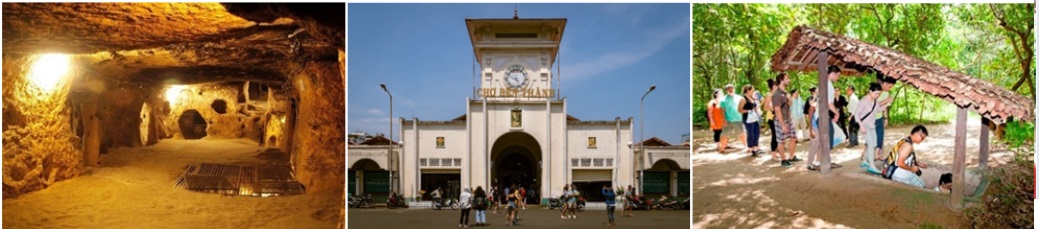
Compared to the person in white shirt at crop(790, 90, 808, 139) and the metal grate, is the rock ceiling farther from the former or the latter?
the person in white shirt at crop(790, 90, 808, 139)

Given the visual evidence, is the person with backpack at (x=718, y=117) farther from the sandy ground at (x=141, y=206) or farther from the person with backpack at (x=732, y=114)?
the sandy ground at (x=141, y=206)

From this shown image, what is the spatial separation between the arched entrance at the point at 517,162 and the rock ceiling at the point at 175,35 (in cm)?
177

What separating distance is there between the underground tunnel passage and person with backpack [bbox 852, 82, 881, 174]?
14.7 feet

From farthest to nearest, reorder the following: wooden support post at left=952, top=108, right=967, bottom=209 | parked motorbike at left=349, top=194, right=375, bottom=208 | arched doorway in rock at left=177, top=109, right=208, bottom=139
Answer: parked motorbike at left=349, top=194, right=375, bottom=208, arched doorway in rock at left=177, top=109, right=208, bottom=139, wooden support post at left=952, top=108, right=967, bottom=209

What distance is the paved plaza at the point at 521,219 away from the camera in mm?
5781

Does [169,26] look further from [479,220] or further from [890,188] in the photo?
[890,188]

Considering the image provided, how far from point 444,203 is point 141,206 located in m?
2.52

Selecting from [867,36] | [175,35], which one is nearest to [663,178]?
[867,36]

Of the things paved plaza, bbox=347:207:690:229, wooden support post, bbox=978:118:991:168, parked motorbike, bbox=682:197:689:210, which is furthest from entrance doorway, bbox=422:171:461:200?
wooden support post, bbox=978:118:991:168

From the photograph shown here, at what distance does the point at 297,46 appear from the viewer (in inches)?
206

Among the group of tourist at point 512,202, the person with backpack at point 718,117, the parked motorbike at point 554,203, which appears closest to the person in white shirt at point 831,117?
the person with backpack at point 718,117

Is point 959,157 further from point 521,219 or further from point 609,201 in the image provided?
point 521,219

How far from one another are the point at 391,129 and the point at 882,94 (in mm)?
4366

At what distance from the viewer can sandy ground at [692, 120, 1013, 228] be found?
5.25 m
